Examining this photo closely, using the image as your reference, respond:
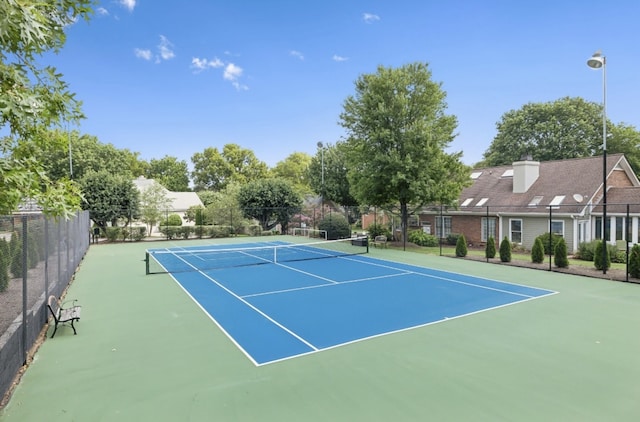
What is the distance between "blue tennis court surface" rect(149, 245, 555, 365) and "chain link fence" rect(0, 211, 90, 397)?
3.11 metres

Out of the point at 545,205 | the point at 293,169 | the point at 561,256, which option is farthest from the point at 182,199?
the point at 561,256

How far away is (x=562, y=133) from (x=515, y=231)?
21809mm

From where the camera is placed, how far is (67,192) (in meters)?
3.73

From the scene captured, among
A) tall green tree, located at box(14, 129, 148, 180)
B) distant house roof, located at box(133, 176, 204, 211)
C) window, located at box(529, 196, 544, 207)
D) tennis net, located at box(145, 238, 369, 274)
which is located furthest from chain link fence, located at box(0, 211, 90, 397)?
distant house roof, located at box(133, 176, 204, 211)

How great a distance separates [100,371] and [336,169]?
108 feet

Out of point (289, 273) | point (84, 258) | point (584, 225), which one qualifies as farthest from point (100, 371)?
point (584, 225)

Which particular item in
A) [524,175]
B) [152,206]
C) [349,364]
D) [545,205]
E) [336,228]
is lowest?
[349,364]

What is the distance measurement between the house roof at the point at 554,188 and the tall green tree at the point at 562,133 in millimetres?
11648

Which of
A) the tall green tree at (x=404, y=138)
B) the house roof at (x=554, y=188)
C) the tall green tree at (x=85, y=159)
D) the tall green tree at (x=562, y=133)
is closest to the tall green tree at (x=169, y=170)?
the tall green tree at (x=85, y=159)

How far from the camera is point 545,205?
18.9 metres

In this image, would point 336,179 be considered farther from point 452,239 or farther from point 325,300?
point 325,300

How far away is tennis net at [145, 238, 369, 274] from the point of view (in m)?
15.0

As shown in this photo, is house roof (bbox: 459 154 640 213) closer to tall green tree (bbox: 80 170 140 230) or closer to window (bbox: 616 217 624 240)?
window (bbox: 616 217 624 240)

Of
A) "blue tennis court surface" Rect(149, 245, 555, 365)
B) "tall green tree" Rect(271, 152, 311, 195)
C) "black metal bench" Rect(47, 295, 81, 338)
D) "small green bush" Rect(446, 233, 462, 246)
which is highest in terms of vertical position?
"tall green tree" Rect(271, 152, 311, 195)
